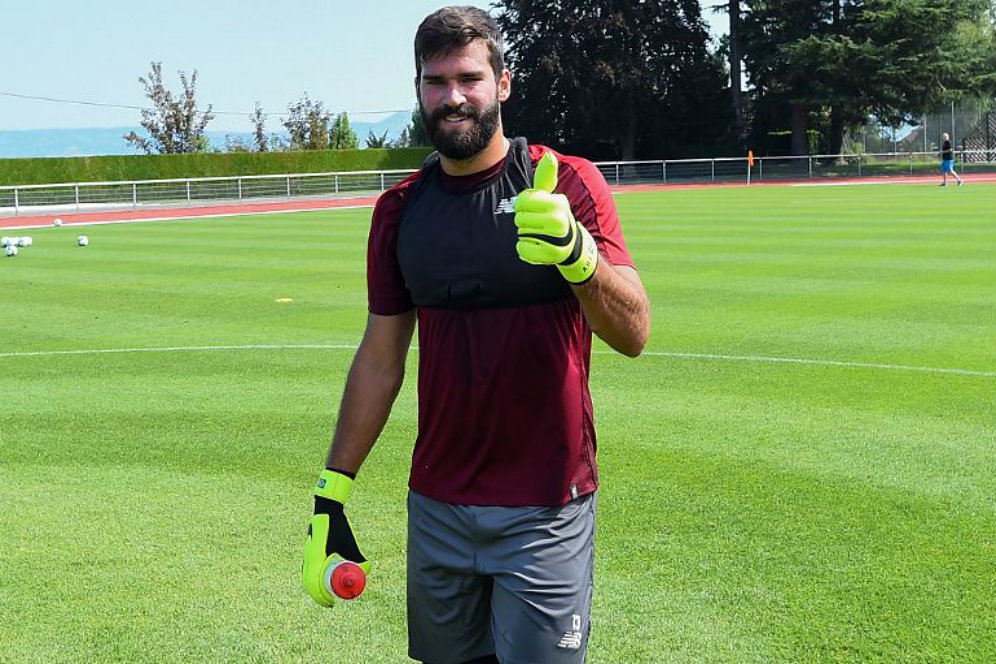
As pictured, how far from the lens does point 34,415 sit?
952 centimetres

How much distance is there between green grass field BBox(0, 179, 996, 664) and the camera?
5.30m

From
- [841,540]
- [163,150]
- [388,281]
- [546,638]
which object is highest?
[163,150]

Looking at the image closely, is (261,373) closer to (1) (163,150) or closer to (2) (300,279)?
(2) (300,279)

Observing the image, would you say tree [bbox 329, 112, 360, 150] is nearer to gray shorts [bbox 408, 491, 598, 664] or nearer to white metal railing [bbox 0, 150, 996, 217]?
white metal railing [bbox 0, 150, 996, 217]

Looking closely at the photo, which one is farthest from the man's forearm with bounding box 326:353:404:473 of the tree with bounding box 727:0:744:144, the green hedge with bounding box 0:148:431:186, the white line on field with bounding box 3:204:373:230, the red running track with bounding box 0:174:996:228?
the tree with bounding box 727:0:744:144

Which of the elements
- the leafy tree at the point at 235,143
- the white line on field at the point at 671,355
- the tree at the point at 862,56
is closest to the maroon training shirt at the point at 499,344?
the white line on field at the point at 671,355

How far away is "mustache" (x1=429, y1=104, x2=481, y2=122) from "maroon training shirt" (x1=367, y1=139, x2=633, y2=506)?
18cm

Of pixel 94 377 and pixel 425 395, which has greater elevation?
pixel 425 395

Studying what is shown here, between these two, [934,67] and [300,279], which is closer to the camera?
[300,279]

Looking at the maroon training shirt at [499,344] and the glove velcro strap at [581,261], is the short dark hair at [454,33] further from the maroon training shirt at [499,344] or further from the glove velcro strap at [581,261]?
the glove velcro strap at [581,261]

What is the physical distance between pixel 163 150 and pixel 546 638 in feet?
228

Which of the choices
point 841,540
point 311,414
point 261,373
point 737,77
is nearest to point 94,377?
point 261,373

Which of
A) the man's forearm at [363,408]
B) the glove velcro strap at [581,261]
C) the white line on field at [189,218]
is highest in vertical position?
the white line on field at [189,218]

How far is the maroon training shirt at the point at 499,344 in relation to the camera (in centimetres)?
356
